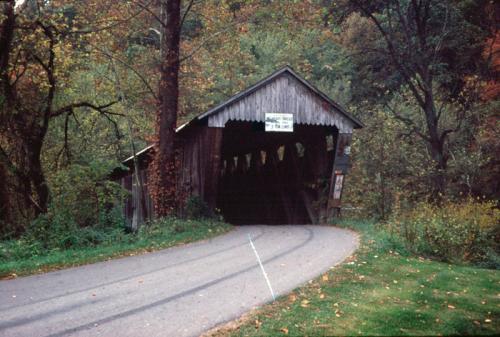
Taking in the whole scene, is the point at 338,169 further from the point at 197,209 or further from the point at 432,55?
the point at 432,55

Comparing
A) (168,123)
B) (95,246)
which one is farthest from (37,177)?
(168,123)

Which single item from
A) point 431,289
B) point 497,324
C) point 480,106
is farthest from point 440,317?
point 480,106

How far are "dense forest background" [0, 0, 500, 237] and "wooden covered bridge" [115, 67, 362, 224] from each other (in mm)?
1630

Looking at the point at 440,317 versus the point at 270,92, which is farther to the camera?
the point at 270,92

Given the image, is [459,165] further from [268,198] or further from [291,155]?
[268,198]

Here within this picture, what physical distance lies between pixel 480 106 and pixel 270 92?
10.2 m

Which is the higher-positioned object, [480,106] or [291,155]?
[480,106]

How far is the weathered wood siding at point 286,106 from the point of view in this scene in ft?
51.0

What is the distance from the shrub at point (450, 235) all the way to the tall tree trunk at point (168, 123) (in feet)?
22.0

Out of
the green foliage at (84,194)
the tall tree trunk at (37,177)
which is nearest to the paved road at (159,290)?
the green foliage at (84,194)

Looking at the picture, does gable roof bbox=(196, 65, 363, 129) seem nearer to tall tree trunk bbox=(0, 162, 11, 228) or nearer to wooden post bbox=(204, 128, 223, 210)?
wooden post bbox=(204, 128, 223, 210)

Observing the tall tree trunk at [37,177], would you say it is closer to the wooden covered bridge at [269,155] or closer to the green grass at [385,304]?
the wooden covered bridge at [269,155]

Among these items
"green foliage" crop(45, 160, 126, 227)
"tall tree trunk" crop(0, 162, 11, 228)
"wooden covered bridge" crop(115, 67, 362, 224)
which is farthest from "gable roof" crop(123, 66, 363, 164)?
"tall tree trunk" crop(0, 162, 11, 228)

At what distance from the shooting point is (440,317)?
6.09 meters
